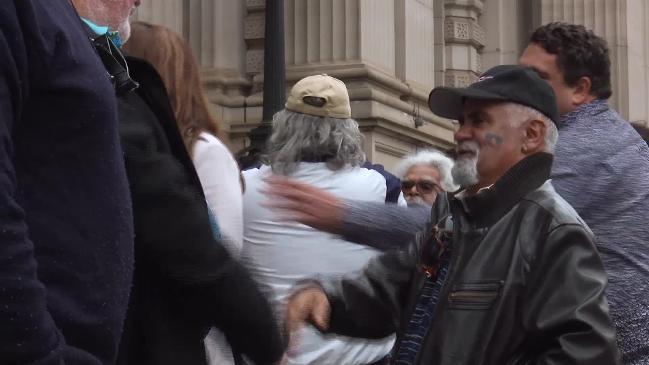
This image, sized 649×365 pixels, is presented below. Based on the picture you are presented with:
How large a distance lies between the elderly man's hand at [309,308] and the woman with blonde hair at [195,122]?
0.79 feet

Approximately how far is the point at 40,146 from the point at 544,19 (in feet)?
51.2

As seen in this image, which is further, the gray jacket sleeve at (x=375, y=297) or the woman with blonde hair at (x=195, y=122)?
the woman with blonde hair at (x=195, y=122)

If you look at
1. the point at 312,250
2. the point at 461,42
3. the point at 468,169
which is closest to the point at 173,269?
the point at 468,169

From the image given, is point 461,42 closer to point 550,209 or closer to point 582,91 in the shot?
point 582,91

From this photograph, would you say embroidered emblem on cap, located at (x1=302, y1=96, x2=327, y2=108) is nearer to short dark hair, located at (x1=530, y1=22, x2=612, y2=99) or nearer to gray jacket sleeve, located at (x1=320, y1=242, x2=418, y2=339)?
short dark hair, located at (x1=530, y1=22, x2=612, y2=99)

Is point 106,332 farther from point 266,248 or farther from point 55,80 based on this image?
point 266,248

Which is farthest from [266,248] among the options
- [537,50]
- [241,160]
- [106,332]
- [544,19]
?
[544,19]

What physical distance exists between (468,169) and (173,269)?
109 cm

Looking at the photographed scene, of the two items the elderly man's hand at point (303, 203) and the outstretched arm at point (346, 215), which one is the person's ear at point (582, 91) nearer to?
the outstretched arm at point (346, 215)

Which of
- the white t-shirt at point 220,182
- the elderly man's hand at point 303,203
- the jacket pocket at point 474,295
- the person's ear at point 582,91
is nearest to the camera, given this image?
the elderly man's hand at point 303,203

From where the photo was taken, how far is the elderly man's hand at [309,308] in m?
3.55

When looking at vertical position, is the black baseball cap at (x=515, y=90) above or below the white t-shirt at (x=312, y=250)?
above

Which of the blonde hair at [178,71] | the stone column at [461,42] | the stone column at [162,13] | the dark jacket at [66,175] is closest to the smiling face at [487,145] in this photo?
the blonde hair at [178,71]

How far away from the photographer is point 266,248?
15.9ft
